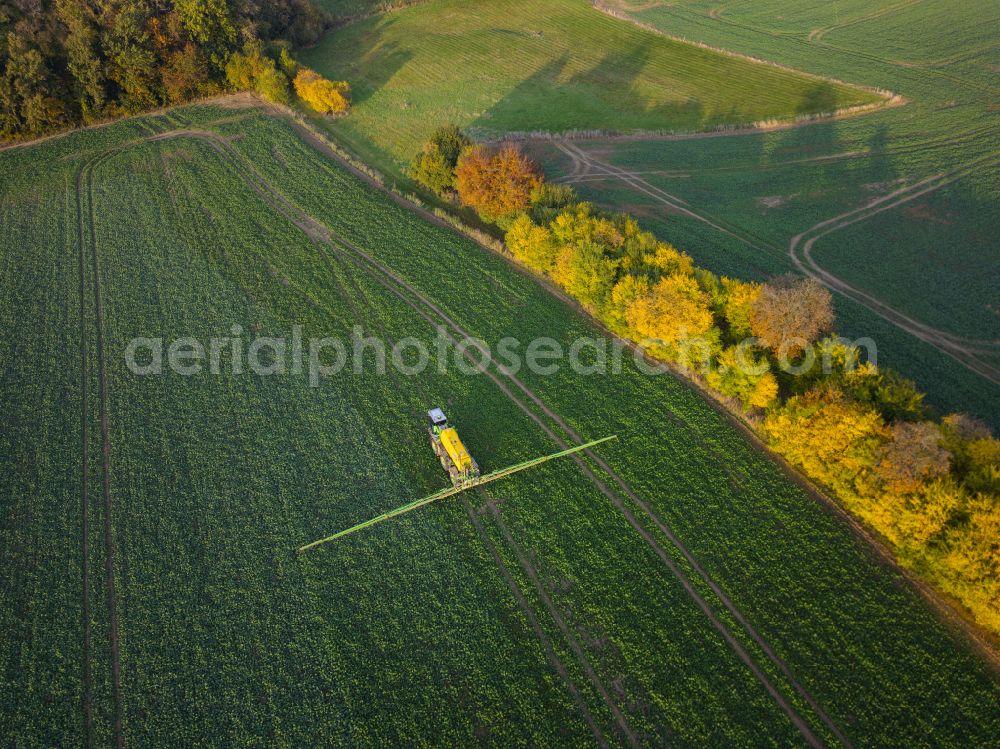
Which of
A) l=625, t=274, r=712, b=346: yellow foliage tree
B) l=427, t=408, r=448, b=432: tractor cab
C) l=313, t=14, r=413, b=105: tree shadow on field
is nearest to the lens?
l=427, t=408, r=448, b=432: tractor cab

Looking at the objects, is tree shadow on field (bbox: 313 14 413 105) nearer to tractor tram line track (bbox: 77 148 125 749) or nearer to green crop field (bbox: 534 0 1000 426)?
green crop field (bbox: 534 0 1000 426)

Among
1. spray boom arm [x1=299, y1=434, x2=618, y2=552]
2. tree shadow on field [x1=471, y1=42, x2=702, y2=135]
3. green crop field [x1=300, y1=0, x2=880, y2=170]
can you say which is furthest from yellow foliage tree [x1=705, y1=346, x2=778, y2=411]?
tree shadow on field [x1=471, y1=42, x2=702, y2=135]

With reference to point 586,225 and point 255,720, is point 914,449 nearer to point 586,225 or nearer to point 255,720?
point 586,225

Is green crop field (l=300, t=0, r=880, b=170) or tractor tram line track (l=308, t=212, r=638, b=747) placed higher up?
green crop field (l=300, t=0, r=880, b=170)

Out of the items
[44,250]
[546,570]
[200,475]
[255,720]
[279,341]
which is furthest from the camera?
[44,250]

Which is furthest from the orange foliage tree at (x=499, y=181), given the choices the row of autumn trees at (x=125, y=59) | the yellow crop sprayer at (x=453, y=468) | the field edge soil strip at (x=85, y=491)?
the field edge soil strip at (x=85, y=491)

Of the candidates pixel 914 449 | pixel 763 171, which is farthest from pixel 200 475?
pixel 763 171

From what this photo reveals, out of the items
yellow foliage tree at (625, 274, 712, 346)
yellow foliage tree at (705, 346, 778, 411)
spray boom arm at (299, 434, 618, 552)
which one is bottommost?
spray boom arm at (299, 434, 618, 552)

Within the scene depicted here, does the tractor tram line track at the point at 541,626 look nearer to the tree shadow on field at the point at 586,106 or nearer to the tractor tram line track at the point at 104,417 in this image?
the tractor tram line track at the point at 104,417
